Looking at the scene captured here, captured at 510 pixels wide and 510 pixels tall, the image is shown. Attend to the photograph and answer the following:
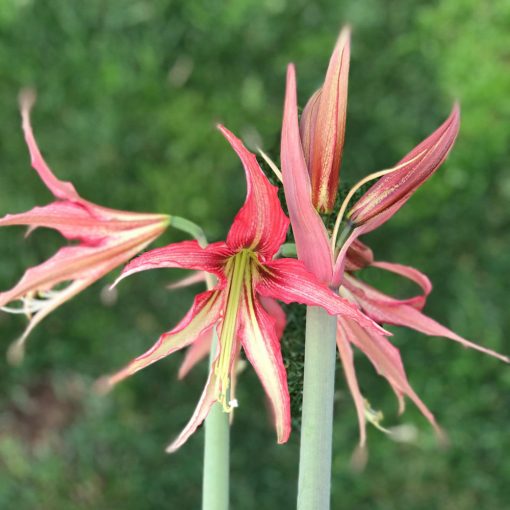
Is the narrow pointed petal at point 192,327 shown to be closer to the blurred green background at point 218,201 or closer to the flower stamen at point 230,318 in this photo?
the flower stamen at point 230,318

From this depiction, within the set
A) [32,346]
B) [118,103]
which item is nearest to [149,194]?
[118,103]

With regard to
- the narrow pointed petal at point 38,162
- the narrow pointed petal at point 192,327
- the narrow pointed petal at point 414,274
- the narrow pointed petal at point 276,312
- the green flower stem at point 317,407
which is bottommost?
the green flower stem at point 317,407

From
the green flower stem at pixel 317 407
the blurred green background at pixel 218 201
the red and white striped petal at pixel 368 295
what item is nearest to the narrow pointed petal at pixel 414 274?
the red and white striped petal at pixel 368 295

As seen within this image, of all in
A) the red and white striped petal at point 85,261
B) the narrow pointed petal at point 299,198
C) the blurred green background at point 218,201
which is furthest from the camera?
the blurred green background at point 218,201

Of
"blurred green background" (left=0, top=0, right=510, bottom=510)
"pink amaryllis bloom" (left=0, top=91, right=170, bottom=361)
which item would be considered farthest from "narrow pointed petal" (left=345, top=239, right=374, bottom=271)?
"blurred green background" (left=0, top=0, right=510, bottom=510)

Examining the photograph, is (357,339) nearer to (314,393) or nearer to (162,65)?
(314,393)

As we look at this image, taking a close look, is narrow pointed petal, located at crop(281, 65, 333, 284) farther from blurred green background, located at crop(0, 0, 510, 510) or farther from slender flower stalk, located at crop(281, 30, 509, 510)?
blurred green background, located at crop(0, 0, 510, 510)

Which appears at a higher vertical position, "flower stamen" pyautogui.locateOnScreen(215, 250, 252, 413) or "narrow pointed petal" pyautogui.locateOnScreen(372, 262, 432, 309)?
"narrow pointed petal" pyautogui.locateOnScreen(372, 262, 432, 309)

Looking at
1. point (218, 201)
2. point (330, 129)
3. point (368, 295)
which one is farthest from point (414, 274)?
point (218, 201)
